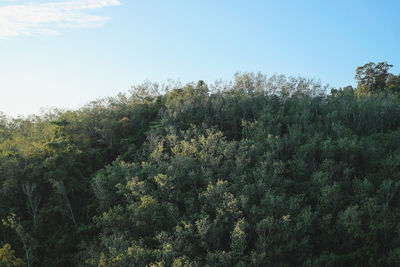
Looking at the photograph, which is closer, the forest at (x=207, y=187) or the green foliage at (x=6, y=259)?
the green foliage at (x=6, y=259)

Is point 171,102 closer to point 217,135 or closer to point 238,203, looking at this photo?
point 217,135

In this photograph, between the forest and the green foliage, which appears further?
the forest

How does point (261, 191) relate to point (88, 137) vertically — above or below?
below

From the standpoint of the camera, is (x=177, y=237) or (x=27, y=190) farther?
(x=27, y=190)

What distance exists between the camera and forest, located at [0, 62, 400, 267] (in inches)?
1277

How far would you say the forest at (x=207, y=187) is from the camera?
3244cm

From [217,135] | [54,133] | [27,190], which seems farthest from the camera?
[217,135]

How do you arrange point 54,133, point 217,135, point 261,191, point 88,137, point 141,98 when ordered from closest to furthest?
1. point 261,191
2. point 54,133
3. point 217,135
4. point 88,137
5. point 141,98

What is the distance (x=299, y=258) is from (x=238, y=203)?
30.0 ft

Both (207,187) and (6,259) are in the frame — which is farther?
(207,187)

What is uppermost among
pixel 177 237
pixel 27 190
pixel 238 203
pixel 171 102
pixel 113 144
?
pixel 171 102

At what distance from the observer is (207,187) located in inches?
1548

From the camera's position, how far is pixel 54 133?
45062 millimetres

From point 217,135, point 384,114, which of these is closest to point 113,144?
point 217,135
